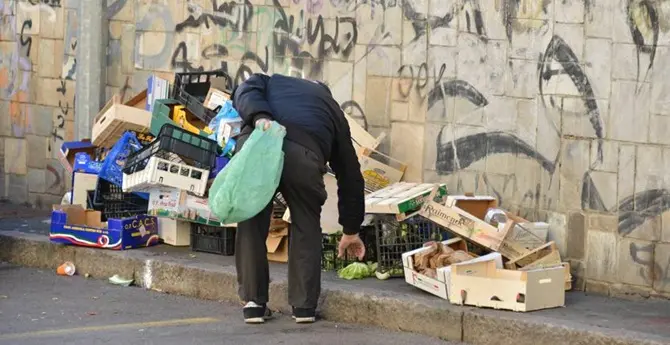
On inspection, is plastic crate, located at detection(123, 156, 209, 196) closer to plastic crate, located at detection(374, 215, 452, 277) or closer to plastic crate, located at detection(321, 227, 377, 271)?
plastic crate, located at detection(321, 227, 377, 271)

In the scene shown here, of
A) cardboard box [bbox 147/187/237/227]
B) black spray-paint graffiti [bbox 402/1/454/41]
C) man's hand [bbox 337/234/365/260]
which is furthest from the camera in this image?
cardboard box [bbox 147/187/237/227]

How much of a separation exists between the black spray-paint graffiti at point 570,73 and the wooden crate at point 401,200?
1.03 meters

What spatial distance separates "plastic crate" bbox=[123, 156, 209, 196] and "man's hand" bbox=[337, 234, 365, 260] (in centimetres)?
151

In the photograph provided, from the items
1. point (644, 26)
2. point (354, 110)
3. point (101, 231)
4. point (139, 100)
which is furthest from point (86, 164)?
point (644, 26)

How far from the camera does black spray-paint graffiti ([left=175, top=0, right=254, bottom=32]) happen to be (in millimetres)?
11305

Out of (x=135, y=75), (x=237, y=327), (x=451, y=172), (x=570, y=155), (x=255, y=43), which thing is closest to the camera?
(x=237, y=327)

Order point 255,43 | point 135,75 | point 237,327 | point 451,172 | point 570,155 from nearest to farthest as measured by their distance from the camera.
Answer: point 237,327 → point 570,155 → point 451,172 → point 255,43 → point 135,75

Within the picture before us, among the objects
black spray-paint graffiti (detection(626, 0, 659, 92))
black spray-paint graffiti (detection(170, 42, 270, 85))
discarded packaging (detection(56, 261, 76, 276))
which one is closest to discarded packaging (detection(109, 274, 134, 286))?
discarded packaging (detection(56, 261, 76, 276))

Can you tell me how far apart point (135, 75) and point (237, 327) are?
13.8 feet

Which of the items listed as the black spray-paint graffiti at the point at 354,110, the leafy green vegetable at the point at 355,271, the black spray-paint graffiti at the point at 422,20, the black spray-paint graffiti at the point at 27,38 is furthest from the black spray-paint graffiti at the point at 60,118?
the leafy green vegetable at the point at 355,271

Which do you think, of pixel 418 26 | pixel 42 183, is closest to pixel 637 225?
pixel 418 26

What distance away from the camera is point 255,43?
37.0ft

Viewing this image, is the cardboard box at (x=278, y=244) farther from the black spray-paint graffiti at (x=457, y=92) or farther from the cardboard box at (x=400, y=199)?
the black spray-paint graffiti at (x=457, y=92)

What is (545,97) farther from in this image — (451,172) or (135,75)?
(135,75)
